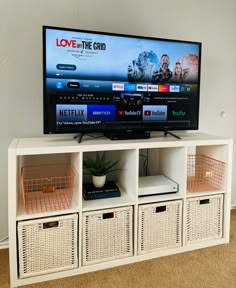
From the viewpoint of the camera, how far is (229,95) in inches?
95.9

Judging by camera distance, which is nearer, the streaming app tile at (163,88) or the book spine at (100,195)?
the book spine at (100,195)

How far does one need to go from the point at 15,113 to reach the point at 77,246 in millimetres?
980

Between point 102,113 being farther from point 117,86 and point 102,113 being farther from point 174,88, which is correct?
point 174,88

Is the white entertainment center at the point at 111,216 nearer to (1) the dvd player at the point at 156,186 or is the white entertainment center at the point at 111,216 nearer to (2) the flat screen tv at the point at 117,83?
(1) the dvd player at the point at 156,186

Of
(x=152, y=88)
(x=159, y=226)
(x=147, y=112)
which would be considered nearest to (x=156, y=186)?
(x=159, y=226)

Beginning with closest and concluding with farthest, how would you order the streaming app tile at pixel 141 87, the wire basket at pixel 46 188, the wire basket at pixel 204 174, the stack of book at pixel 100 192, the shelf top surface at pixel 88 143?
the shelf top surface at pixel 88 143, the wire basket at pixel 46 188, the stack of book at pixel 100 192, the streaming app tile at pixel 141 87, the wire basket at pixel 204 174

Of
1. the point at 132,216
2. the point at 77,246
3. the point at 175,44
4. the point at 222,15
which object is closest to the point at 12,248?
the point at 77,246

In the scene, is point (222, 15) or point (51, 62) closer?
point (51, 62)

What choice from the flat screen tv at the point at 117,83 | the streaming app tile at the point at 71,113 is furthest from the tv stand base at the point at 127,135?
the streaming app tile at the point at 71,113

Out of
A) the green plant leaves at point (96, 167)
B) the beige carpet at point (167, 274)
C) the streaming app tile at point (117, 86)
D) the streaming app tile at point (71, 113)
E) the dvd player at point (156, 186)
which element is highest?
the streaming app tile at point (117, 86)

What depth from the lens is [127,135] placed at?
1.81 m

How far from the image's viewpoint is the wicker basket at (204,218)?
1.88 metres

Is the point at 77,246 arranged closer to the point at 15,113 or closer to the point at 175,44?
the point at 15,113

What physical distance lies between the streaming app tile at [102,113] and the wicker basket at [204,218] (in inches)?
31.5
